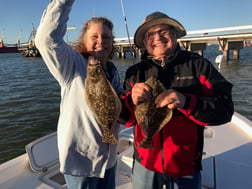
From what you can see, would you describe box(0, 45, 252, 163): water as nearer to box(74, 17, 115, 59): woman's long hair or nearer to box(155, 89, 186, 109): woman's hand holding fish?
box(74, 17, 115, 59): woman's long hair

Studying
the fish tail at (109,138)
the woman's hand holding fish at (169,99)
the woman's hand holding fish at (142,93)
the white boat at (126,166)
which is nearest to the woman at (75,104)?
the fish tail at (109,138)

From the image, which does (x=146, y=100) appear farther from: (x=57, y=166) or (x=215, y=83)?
(x=57, y=166)

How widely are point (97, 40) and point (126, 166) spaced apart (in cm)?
276

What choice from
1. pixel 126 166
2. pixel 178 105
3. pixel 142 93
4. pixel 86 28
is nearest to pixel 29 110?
pixel 126 166

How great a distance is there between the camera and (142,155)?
2447mm

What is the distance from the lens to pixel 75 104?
2.38 m

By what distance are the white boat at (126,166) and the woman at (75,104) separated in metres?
1.51

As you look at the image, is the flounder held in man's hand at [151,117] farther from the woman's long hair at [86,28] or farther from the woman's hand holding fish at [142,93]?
the woman's long hair at [86,28]

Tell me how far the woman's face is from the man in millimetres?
408

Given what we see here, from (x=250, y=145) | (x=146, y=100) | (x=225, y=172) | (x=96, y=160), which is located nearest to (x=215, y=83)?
(x=146, y=100)

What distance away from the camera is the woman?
7.13ft

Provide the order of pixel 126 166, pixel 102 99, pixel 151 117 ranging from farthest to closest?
pixel 126 166 < pixel 102 99 < pixel 151 117

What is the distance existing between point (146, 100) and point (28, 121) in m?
10.4

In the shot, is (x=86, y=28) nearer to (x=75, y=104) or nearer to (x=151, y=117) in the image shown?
(x=75, y=104)
